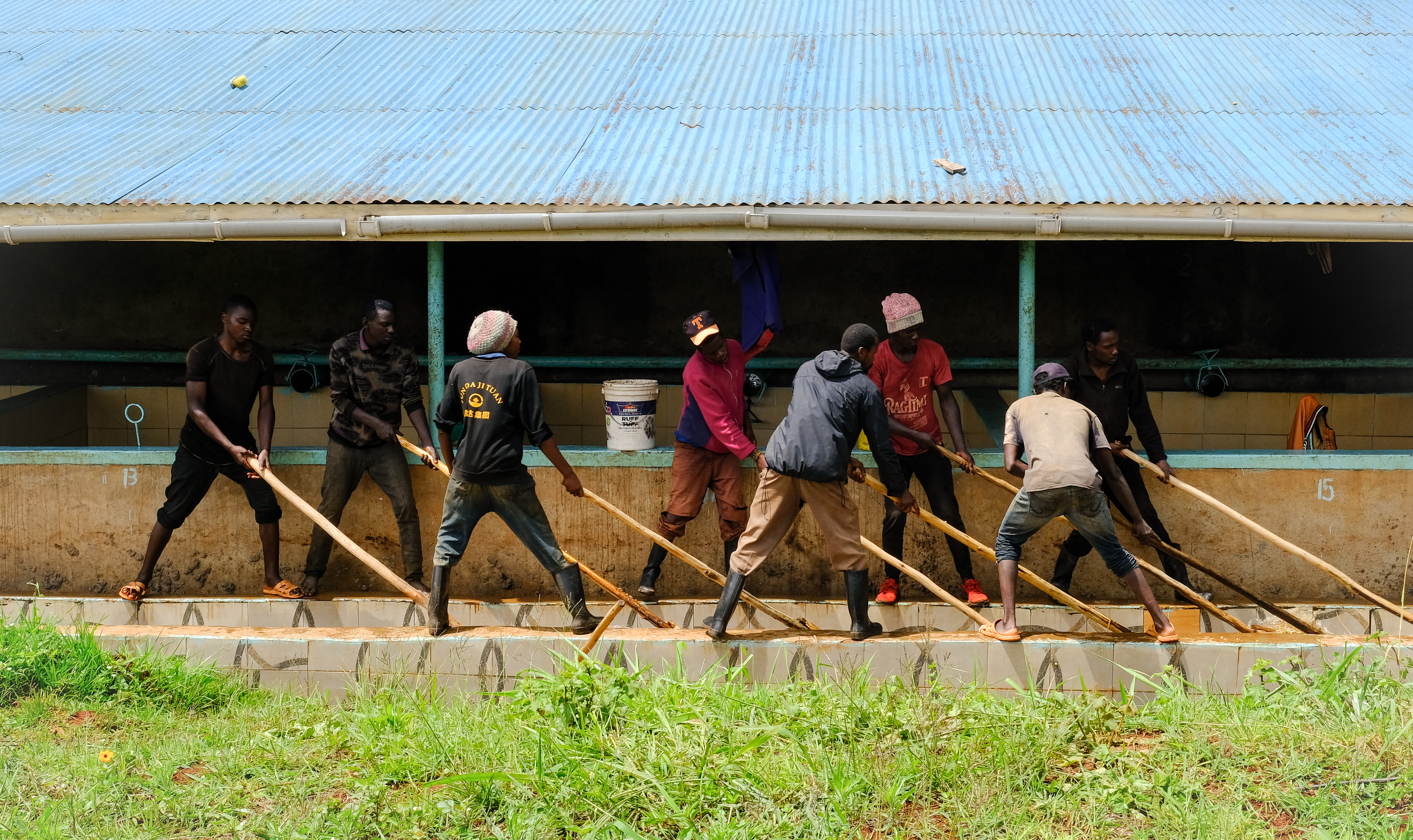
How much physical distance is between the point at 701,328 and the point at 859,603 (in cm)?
164

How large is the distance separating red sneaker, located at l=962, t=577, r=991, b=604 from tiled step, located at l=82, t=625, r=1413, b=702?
603 millimetres

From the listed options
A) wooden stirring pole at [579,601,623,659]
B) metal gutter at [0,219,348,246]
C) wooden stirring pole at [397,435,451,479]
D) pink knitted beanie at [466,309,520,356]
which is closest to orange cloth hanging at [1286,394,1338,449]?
wooden stirring pole at [579,601,623,659]

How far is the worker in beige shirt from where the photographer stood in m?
5.30

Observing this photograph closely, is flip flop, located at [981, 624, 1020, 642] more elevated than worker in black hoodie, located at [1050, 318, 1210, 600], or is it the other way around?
worker in black hoodie, located at [1050, 318, 1210, 600]

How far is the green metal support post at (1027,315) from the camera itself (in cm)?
611

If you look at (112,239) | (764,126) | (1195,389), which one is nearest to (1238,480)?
(1195,389)

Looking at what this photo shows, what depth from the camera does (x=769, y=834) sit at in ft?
12.8

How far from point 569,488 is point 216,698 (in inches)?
77.2

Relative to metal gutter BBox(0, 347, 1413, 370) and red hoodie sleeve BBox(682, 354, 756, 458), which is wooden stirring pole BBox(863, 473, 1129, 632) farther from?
metal gutter BBox(0, 347, 1413, 370)

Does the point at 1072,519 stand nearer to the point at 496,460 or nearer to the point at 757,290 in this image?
the point at 757,290

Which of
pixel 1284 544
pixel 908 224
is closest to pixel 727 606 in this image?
pixel 908 224

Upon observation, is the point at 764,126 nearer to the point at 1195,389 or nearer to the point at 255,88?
the point at 255,88

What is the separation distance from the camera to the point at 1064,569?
6266 mm

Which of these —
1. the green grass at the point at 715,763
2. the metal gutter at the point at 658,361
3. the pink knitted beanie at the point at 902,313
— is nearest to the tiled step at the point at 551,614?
the green grass at the point at 715,763
